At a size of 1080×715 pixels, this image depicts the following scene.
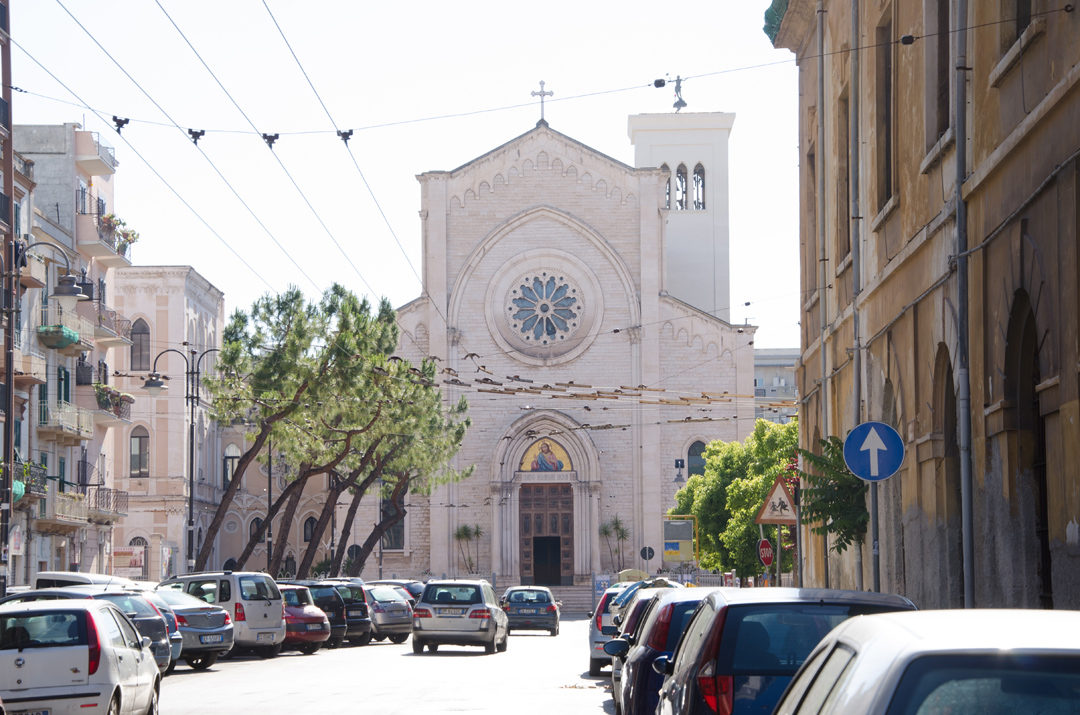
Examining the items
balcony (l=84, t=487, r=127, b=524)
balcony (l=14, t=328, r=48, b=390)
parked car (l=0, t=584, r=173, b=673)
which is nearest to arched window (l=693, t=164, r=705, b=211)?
balcony (l=84, t=487, r=127, b=524)

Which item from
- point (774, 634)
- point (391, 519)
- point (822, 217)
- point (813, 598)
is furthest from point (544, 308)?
point (774, 634)

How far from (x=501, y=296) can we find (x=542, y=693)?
4076cm

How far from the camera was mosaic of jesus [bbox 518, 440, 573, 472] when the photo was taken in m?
57.2

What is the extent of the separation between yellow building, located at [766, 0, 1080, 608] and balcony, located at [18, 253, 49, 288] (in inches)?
807

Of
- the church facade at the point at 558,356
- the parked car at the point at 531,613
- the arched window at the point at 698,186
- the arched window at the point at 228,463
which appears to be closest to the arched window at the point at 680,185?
the arched window at the point at 698,186

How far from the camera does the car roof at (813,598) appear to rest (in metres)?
7.27

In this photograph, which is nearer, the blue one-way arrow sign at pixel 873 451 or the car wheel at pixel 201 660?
the blue one-way arrow sign at pixel 873 451

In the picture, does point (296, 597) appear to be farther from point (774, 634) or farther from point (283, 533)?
point (774, 634)

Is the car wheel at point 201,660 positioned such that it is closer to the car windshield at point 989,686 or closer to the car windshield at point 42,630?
the car windshield at point 42,630

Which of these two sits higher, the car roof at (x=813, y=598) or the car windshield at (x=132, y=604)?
the car roof at (x=813, y=598)

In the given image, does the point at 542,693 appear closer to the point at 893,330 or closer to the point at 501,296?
the point at 893,330

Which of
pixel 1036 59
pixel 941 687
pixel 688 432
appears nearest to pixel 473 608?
pixel 1036 59

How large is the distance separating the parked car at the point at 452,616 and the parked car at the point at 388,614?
15.3 ft

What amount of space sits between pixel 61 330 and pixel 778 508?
2374cm
